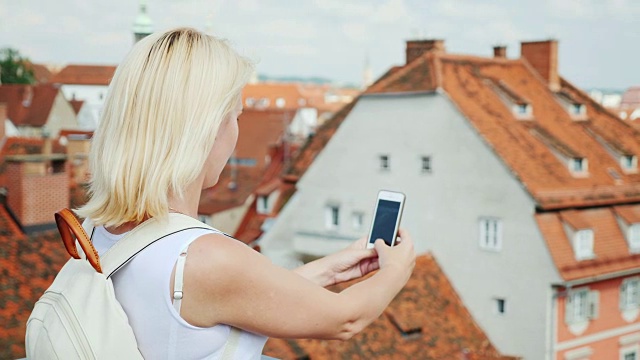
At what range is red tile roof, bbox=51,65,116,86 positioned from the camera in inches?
2857

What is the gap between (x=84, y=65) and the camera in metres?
76.3

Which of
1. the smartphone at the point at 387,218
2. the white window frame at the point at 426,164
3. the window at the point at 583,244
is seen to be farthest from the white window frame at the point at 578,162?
the smartphone at the point at 387,218

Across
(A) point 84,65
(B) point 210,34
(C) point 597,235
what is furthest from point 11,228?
(A) point 84,65

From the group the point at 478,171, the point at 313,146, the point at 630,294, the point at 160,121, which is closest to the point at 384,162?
the point at 478,171

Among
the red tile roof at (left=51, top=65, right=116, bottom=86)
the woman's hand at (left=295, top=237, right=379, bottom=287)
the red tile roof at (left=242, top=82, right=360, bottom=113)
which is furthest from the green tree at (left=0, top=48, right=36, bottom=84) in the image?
the woman's hand at (left=295, top=237, right=379, bottom=287)

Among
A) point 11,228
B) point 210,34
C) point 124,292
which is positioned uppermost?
point 210,34

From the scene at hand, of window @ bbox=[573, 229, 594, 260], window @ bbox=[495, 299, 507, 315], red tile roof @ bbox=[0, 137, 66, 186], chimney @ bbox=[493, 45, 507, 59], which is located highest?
chimney @ bbox=[493, 45, 507, 59]

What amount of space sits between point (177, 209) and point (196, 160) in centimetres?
12

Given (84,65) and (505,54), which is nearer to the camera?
(505,54)

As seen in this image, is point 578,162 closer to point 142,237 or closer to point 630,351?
point 630,351

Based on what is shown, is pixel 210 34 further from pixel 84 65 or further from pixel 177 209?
pixel 84 65

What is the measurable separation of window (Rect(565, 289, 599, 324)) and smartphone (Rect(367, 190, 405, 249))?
1938 centimetres

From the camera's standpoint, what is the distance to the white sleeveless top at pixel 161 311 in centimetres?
164

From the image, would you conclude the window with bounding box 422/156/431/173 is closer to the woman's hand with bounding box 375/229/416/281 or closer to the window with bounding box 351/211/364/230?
the window with bounding box 351/211/364/230
